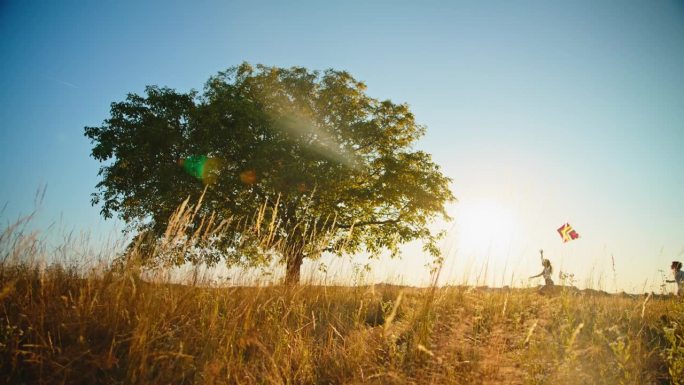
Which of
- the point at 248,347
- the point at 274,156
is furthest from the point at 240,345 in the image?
the point at 274,156

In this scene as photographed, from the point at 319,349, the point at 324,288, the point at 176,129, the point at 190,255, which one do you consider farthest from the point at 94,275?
the point at 176,129

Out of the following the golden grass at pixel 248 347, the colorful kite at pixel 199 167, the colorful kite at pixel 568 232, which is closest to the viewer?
the golden grass at pixel 248 347

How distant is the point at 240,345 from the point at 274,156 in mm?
9049

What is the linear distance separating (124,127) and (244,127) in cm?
427

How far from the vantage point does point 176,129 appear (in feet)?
38.1

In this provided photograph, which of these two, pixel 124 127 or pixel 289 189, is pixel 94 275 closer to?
pixel 289 189

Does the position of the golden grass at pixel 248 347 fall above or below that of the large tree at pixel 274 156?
below

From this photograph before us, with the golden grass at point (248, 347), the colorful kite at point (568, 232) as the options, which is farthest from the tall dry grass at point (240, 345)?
the colorful kite at point (568, 232)

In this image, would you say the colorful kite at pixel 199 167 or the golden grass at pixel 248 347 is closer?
the golden grass at pixel 248 347

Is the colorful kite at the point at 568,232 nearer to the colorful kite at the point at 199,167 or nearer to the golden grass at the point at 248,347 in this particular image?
the golden grass at the point at 248,347

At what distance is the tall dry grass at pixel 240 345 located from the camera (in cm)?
217

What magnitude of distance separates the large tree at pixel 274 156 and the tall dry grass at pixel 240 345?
5.61 metres

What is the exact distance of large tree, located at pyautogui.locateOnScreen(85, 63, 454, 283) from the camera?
423 inches

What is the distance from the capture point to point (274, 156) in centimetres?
1112
